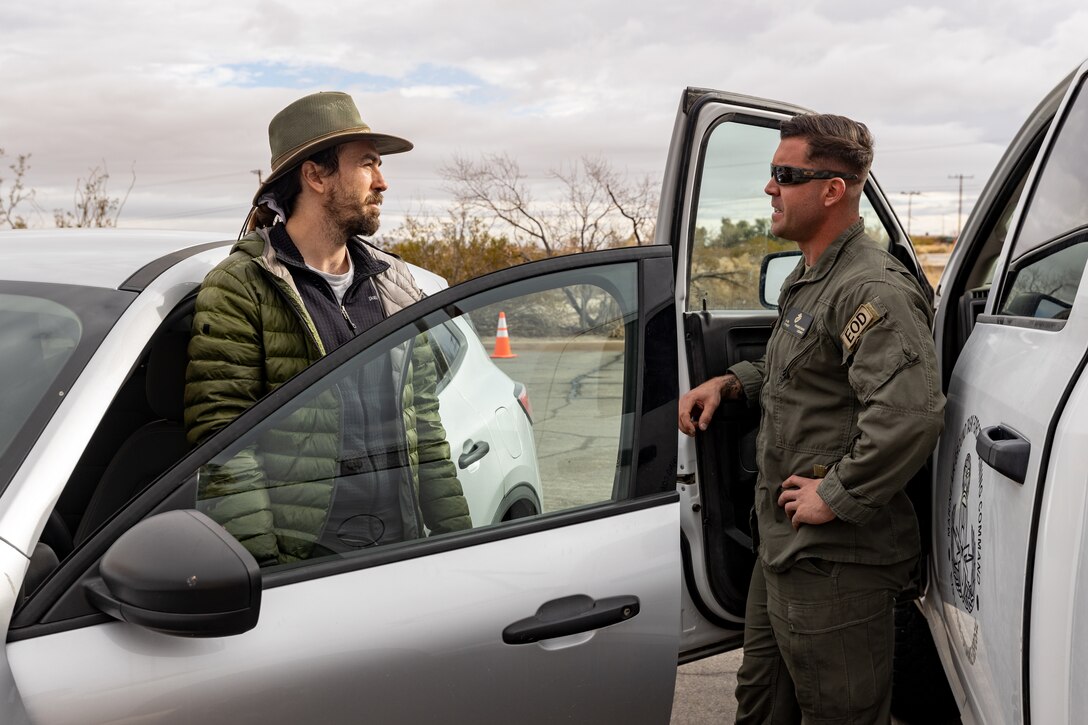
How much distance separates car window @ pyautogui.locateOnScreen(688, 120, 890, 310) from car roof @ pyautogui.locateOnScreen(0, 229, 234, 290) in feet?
4.29

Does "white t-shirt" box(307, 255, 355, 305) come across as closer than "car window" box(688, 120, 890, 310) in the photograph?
Yes

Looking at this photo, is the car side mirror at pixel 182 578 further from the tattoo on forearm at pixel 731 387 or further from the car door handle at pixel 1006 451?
the tattoo on forearm at pixel 731 387

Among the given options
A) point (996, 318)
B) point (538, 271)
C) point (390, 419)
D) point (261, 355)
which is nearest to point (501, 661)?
Result: point (390, 419)

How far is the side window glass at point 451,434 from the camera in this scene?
1654mm

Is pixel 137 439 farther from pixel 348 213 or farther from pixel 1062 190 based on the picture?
pixel 1062 190

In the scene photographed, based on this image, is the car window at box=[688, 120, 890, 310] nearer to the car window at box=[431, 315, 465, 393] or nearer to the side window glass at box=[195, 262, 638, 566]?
the side window glass at box=[195, 262, 638, 566]

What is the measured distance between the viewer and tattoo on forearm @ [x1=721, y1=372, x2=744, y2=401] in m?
2.49

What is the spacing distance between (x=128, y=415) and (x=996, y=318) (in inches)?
84.8

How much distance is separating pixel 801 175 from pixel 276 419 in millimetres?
1325

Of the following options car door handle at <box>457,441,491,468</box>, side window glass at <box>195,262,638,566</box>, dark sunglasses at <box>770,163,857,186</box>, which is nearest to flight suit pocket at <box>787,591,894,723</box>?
side window glass at <box>195,262,638,566</box>

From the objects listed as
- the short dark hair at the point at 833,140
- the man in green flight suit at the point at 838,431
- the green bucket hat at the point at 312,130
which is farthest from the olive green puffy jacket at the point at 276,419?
the short dark hair at the point at 833,140

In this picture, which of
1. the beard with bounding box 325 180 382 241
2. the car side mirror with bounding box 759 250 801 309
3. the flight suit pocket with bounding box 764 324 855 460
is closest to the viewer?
the flight suit pocket with bounding box 764 324 855 460

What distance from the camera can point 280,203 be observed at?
2463mm

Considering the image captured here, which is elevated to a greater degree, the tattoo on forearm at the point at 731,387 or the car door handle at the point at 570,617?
Answer: the tattoo on forearm at the point at 731,387
